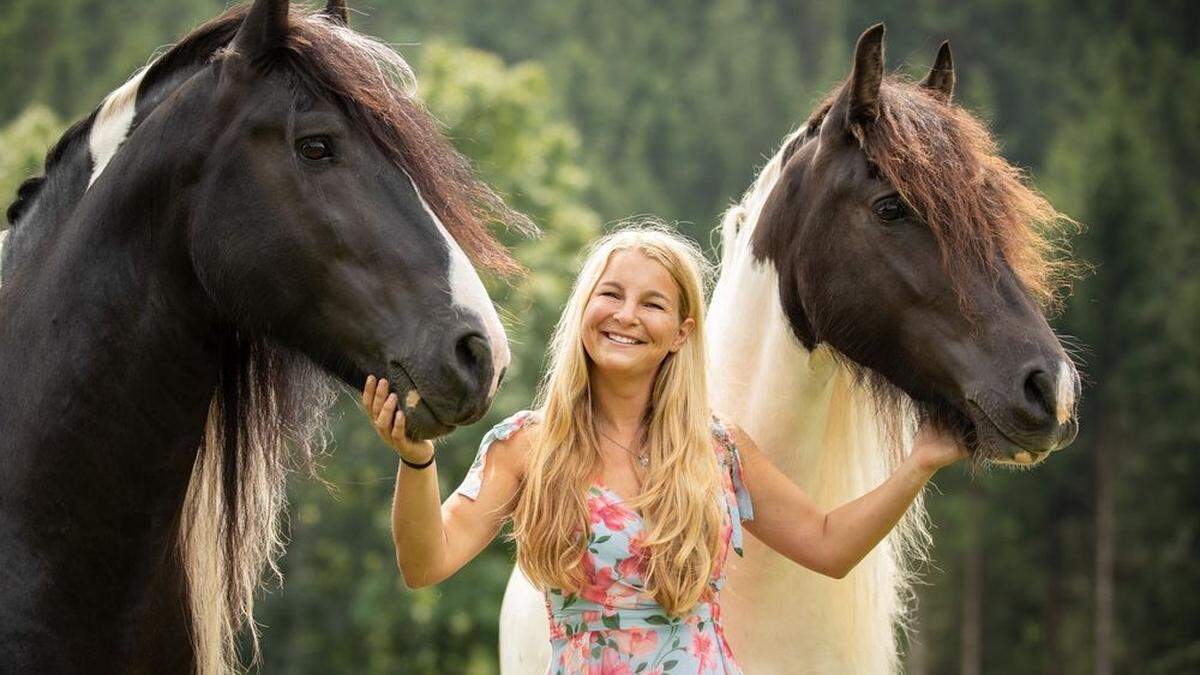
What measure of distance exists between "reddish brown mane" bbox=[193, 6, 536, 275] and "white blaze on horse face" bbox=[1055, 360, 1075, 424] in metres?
1.49

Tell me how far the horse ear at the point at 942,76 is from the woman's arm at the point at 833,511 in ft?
4.30

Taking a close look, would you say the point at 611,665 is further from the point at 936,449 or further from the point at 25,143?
the point at 25,143

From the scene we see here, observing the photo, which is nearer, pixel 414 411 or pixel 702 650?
pixel 414 411

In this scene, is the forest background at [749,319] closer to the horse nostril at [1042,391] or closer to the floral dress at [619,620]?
the horse nostril at [1042,391]

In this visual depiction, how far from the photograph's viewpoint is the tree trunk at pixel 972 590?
36.1m

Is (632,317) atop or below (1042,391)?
atop

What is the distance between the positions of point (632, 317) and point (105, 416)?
1.42 m

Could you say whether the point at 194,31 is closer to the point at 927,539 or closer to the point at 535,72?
the point at 927,539

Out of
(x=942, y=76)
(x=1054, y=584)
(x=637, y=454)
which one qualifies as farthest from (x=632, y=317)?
(x=1054, y=584)

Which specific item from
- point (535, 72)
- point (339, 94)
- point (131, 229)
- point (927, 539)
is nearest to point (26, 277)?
point (131, 229)

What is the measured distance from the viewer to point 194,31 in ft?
11.5

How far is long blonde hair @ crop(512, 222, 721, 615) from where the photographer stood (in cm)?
365

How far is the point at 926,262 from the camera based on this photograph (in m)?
4.09

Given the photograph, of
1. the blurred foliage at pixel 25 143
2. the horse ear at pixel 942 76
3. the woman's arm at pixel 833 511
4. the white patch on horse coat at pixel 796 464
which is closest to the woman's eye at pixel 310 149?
the woman's arm at pixel 833 511
